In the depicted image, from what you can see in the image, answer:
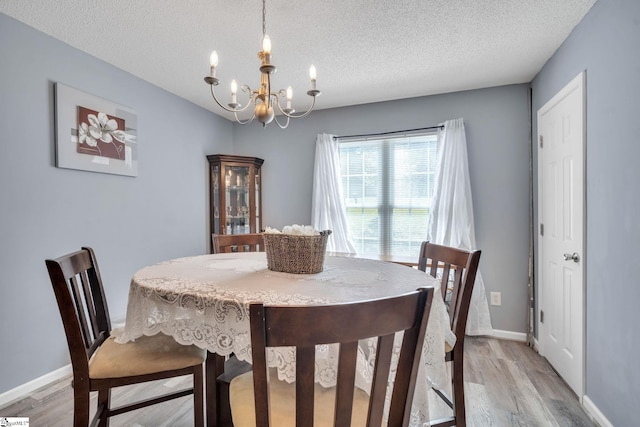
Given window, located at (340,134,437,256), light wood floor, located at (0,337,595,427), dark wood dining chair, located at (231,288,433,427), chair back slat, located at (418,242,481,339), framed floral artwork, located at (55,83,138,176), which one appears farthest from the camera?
window, located at (340,134,437,256)

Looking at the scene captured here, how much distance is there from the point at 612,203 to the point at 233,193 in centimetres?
334

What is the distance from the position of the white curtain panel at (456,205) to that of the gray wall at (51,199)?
2.70m

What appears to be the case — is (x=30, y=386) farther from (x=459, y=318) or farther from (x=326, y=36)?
(x=326, y=36)

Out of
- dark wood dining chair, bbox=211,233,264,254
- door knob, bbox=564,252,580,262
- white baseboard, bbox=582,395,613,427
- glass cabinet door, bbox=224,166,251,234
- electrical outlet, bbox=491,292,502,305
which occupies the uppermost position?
glass cabinet door, bbox=224,166,251,234

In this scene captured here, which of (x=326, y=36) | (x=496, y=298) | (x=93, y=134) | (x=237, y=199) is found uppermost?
(x=326, y=36)

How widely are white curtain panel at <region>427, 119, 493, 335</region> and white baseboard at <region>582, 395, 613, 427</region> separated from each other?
3.53ft

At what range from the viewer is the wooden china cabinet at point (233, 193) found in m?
3.69

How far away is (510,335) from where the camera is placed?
296 cm

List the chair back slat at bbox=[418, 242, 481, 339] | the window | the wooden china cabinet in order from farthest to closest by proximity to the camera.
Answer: the wooden china cabinet → the window → the chair back slat at bbox=[418, 242, 481, 339]

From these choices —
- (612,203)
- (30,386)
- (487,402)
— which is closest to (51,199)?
(30,386)

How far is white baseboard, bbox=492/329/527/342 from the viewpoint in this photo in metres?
2.92

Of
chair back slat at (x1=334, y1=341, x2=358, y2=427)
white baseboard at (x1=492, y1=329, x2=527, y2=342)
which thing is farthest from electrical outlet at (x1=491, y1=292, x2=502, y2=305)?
chair back slat at (x1=334, y1=341, x2=358, y2=427)

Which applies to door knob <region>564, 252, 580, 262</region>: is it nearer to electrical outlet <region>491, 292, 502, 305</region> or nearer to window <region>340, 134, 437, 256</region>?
electrical outlet <region>491, 292, 502, 305</region>

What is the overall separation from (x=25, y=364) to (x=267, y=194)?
2.60 m
